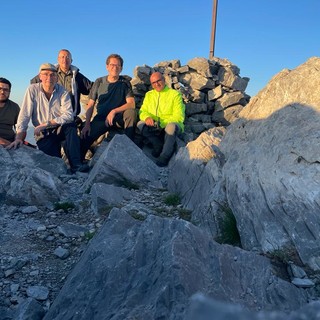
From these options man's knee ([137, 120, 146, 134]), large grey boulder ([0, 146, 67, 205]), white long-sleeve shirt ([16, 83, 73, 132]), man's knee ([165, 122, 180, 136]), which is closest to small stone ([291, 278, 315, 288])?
large grey boulder ([0, 146, 67, 205])

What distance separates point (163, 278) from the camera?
3.70 m

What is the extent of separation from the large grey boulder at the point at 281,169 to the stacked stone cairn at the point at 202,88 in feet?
28.0

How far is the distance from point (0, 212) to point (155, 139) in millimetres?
6685

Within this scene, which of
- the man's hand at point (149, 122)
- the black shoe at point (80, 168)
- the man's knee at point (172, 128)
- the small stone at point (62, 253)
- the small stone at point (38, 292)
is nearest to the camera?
the small stone at point (38, 292)

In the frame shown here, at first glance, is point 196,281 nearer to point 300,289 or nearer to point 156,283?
point 156,283

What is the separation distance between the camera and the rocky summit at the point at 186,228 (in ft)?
12.6

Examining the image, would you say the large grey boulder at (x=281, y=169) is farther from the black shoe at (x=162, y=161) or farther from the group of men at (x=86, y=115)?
the group of men at (x=86, y=115)

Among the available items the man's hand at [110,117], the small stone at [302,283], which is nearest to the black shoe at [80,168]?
the man's hand at [110,117]

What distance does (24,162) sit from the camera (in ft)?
34.8

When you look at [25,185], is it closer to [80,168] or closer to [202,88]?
[80,168]

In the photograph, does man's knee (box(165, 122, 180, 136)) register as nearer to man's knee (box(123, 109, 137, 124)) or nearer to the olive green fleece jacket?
the olive green fleece jacket

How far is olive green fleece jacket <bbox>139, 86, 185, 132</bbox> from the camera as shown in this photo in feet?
44.3

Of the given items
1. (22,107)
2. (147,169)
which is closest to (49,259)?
(147,169)

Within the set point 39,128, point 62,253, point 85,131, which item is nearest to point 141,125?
point 85,131
